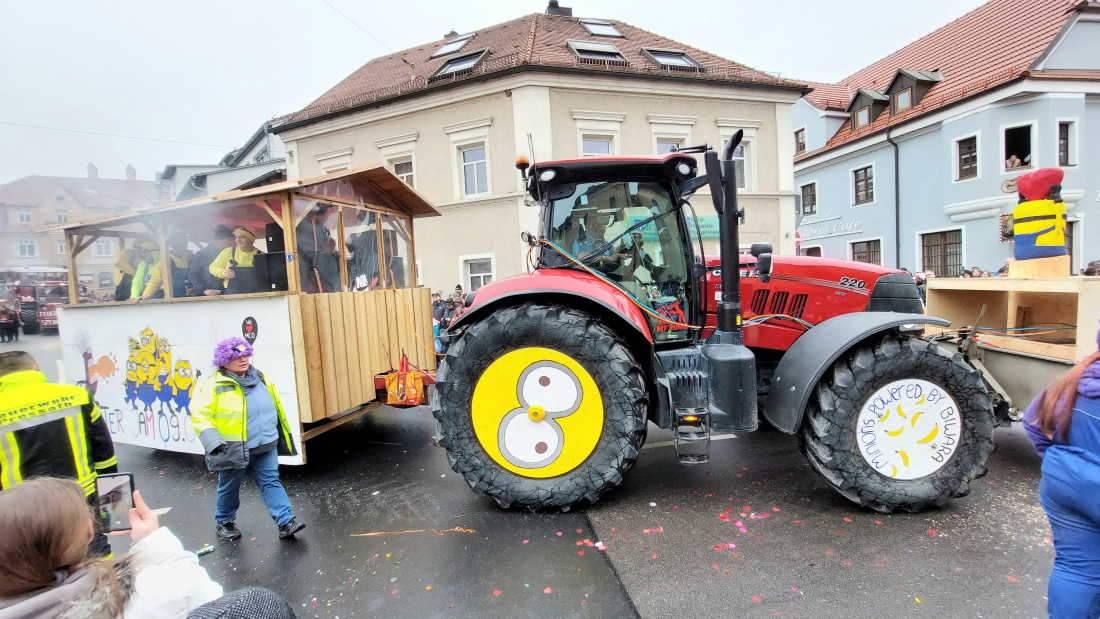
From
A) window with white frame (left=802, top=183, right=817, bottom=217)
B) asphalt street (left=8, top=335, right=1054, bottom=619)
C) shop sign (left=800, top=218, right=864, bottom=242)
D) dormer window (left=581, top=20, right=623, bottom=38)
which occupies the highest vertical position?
dormer window (left=581, top=20, right=623, bottom=38)

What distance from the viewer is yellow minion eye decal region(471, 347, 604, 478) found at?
10.9 ft

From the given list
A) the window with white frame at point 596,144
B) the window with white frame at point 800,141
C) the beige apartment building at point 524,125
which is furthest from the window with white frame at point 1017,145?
the window with white frame at point 596,144

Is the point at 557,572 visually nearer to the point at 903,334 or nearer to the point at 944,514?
the point at 944,514

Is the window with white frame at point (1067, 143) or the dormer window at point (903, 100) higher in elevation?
the dormer window at point (903, 100)

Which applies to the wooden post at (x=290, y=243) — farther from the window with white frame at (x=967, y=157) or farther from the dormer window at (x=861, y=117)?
the dormer window at (x=861, y=117)

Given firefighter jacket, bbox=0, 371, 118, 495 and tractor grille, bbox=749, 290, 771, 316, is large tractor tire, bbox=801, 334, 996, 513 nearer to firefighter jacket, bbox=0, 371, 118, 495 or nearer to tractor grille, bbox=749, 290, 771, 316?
tractor grille, bbox=749, 290, 771, 316

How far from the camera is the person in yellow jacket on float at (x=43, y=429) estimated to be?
224 centimetres

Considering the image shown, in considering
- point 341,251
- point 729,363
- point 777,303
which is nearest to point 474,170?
point 341,251

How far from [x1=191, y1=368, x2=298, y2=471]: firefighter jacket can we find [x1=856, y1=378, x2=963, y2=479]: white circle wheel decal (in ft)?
12.2

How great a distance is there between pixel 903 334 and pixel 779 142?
1314cm

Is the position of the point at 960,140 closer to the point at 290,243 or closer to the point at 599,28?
the point at 599,28

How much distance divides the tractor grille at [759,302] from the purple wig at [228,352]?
3546 millimetres

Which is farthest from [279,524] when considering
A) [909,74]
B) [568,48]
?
[909,74]

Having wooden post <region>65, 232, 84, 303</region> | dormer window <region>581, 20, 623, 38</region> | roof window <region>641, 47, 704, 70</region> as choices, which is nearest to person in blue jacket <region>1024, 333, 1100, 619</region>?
wooden post <region>65, 232, 84, 303</region>
